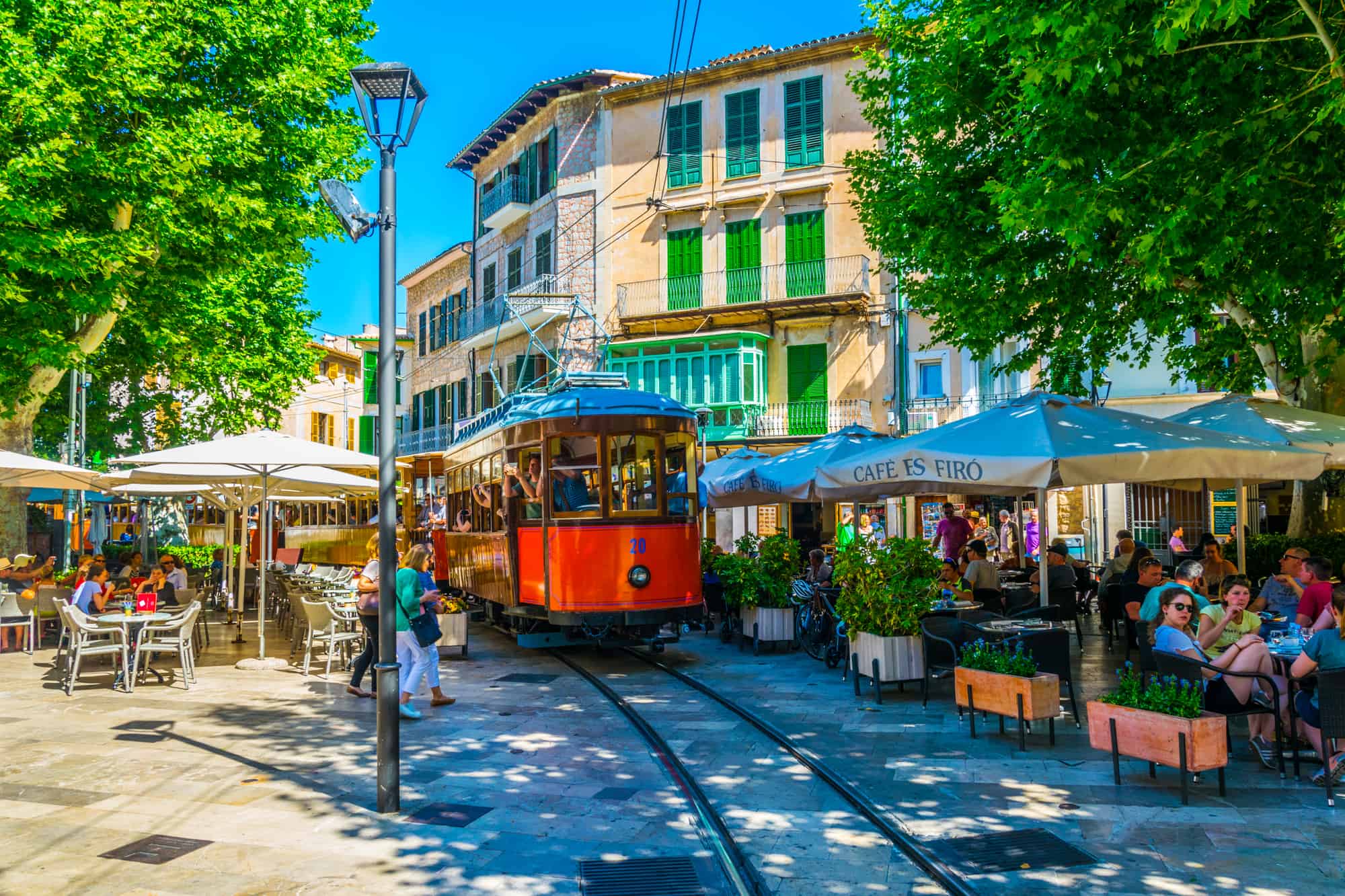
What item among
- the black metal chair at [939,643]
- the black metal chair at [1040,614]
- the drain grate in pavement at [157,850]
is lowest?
the drain grate in pavement at [157,850]

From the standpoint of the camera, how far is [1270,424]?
35.1 ft

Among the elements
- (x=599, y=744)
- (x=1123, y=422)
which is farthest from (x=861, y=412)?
(x=599, y=744)

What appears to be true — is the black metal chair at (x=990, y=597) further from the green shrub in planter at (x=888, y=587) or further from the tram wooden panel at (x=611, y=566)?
the tram wooden panel at (x=611, y=566)

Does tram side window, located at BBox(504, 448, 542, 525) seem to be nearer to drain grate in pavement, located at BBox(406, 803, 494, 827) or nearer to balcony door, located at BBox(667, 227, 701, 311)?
drain grate in pavement, located at BBox(406, 803, 494, 827)

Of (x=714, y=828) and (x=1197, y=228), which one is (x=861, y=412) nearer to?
(x=1197, y=228)

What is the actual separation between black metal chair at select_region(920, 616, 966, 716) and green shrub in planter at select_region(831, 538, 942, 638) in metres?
0.26

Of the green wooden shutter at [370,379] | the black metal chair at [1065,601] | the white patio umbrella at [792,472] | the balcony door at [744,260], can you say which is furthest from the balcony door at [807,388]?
the black metal chair at [1065,601]

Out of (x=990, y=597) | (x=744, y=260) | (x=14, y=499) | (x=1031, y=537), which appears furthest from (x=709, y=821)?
(x=744, y=260)

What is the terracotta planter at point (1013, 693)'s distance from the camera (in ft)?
24.4

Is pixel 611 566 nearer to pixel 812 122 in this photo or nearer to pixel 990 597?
pixel 990 597

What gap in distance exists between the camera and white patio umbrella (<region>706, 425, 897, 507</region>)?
41.4 ft

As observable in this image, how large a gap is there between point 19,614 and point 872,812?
1197 centimetres

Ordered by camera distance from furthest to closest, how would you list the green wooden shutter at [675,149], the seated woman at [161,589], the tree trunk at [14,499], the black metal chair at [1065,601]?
the green wooden shutter at [675,149]
the tree trunk at [14,499]
the seated woman at [161,589]
the black metal chair at [1065,601]

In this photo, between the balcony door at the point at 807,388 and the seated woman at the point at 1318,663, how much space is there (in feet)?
65.8
